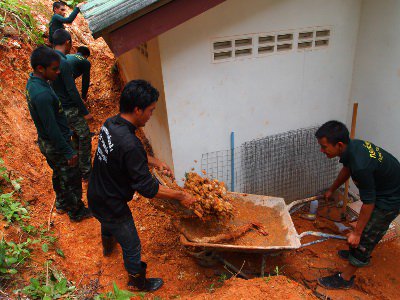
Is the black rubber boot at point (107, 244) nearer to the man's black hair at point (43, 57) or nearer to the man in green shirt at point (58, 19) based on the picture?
the man's black hair at point (43, 57)

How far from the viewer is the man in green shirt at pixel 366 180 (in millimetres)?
3406

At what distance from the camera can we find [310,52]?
510 cm

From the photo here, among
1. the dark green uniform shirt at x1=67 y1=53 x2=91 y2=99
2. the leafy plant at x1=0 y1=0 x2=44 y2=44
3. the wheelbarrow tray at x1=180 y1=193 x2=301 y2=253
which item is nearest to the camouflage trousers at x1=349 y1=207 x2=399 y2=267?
the wheelbarrow tray at x1=180 y1=193 x2=301 y2=253

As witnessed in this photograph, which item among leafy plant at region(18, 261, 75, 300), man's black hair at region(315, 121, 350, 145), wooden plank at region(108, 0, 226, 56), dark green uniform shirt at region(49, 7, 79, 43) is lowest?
leafy plant at region(18, 261, 75, 300)

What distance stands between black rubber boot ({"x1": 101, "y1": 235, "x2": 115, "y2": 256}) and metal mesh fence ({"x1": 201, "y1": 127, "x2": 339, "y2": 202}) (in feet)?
5.83

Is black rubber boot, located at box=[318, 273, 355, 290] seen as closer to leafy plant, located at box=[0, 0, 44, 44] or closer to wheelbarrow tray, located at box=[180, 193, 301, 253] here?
wheelbarrow tray, located at box=[180, 193, 301, 253]

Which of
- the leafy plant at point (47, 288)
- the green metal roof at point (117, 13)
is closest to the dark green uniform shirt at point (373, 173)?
the green metal roof at point (117, 13)

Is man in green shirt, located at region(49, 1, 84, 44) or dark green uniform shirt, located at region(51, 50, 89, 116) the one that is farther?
man in green shirt, located at region(49, 1, 84, 44)

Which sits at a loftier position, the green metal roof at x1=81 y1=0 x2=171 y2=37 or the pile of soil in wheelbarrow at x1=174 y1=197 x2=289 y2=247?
the green metal roof at x1=81 y1=0 x2=171 y2=37

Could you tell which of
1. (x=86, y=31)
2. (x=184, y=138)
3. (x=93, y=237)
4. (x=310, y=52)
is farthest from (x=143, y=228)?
(x=86, y=31)

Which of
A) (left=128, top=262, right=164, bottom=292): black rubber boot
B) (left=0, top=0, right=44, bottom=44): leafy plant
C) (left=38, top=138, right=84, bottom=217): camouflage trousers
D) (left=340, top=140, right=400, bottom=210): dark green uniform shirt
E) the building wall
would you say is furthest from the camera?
(left=0, top=0, right=44, bottom=44): leafy plant

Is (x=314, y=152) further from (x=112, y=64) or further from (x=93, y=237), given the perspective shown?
(x=112, y=64)

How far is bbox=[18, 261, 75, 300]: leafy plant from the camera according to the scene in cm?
290

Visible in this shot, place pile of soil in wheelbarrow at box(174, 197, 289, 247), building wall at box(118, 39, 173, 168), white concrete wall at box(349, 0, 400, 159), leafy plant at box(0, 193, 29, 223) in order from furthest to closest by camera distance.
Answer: white concrete wall at box(349, 0, 400, 159) → building wall at box(118, 39, 173, 168) → leafy plant at box(0, 193, 29, 223) → pile of soil in wheelbarrow at box(174, 197, 289, 247)
